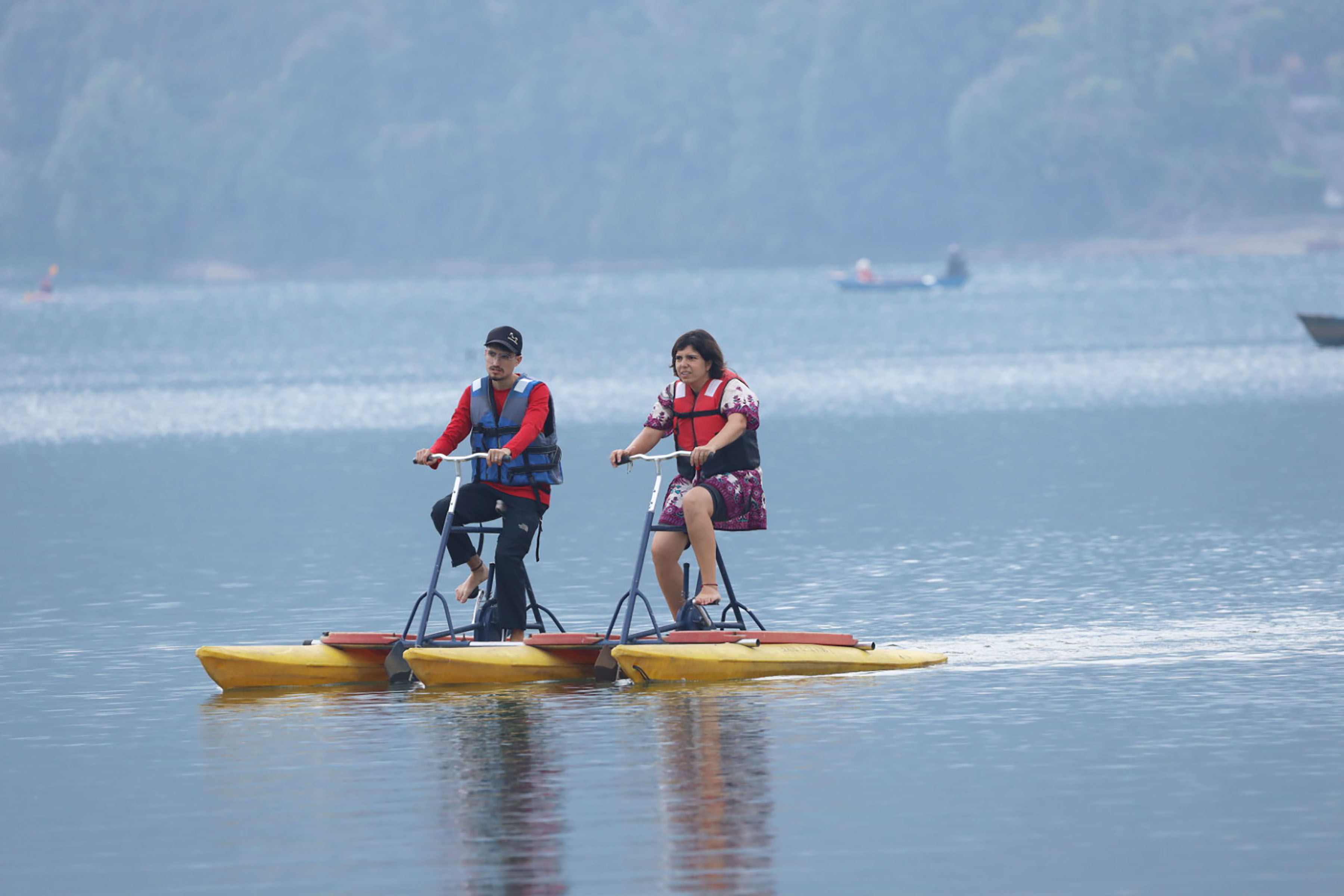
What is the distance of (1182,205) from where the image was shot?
527 ft

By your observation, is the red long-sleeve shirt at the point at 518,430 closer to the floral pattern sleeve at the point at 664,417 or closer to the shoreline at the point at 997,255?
the floral pattern sleeve at the point at 664,417

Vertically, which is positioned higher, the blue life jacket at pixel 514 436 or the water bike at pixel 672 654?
the blue life jacket at pixel 514 436

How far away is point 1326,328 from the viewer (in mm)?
55219

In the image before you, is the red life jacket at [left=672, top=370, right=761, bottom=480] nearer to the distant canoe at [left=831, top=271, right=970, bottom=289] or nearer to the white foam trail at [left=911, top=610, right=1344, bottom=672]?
the white foam trail at [left=911, top=610, right=1344, bottom=672]

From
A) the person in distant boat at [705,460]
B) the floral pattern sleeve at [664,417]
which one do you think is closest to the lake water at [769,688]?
the person in distant boat at [705,460]

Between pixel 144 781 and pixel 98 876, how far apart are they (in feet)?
6.00

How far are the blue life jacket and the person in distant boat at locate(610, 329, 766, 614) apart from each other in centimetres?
43

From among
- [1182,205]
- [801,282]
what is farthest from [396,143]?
[1182,205]

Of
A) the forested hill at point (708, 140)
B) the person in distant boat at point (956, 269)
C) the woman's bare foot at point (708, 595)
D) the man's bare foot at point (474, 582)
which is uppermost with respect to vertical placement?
the forested hill at point (708, 140)

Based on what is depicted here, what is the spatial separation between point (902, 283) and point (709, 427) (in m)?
111

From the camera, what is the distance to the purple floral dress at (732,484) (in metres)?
13.7

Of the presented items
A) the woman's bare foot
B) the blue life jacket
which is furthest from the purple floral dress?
the blue life jacket

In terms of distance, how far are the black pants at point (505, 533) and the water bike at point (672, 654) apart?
0.28 meters

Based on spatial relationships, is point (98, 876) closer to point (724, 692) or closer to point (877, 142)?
point (724, 692)
